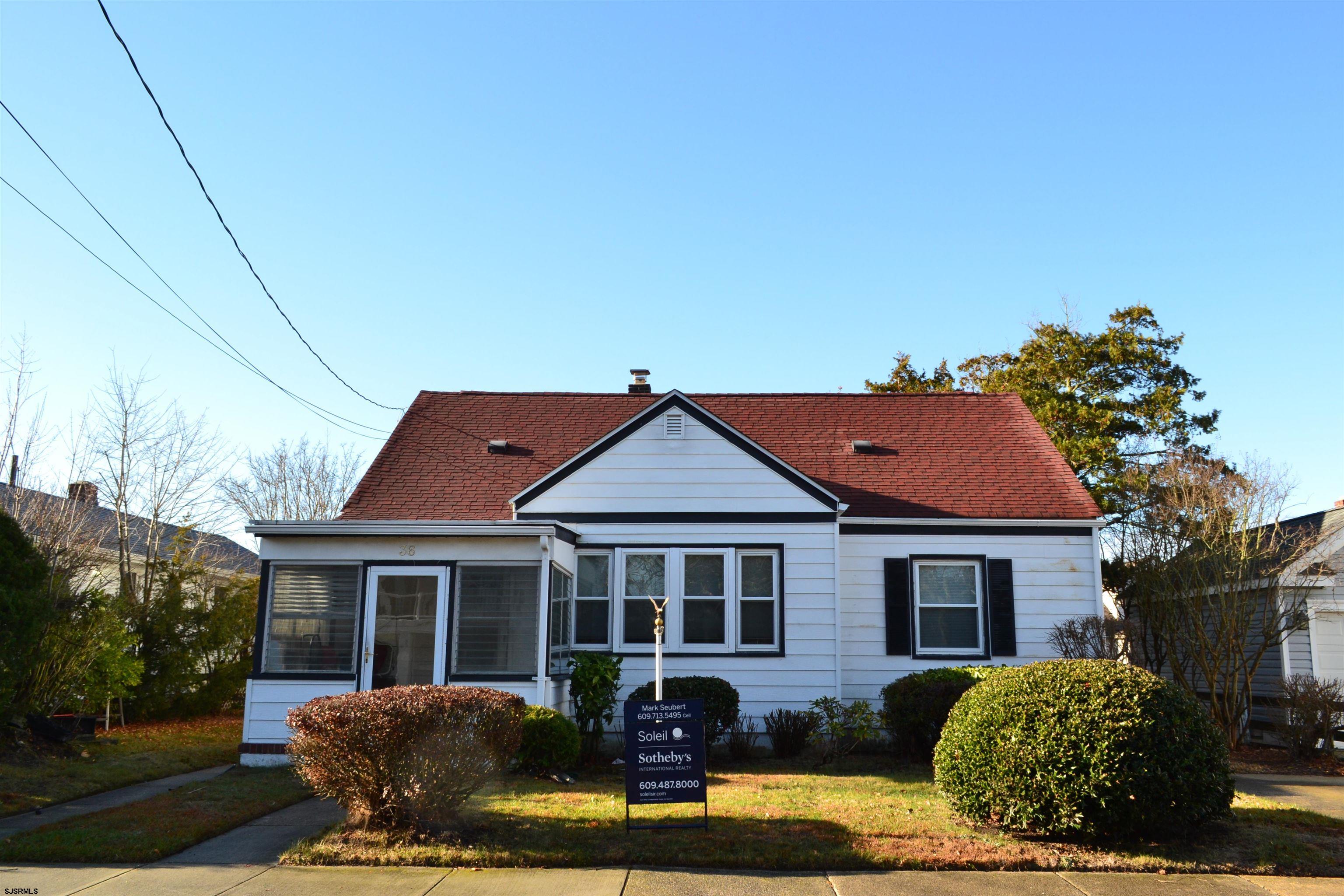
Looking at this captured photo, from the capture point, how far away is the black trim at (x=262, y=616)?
516 inches

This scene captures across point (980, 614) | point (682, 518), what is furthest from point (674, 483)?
point (980, 614)

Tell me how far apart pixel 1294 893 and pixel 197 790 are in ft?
34.7

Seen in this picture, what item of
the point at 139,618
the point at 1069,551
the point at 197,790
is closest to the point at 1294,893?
the point at 1069,551

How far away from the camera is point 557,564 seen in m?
13.7

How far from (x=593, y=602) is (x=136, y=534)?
16.5m

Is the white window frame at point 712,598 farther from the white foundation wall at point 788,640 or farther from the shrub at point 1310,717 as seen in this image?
the shrub at point 1310,717

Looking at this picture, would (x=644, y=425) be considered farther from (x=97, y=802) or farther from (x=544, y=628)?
(x=97, y=802)

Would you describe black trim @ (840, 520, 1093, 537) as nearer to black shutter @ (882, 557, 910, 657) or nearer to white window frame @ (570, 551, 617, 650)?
black shutter @ (882, 557, 910, 657)

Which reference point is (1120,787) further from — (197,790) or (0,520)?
(0,520)

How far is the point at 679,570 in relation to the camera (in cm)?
1476

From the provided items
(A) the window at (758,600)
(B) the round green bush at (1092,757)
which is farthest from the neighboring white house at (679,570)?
(B) the round green bush at (1092,757)

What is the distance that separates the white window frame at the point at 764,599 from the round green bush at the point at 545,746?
384 cm

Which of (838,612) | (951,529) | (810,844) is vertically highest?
(951,529)

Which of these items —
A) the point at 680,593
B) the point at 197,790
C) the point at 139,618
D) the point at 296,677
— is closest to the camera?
the point at 197,790
